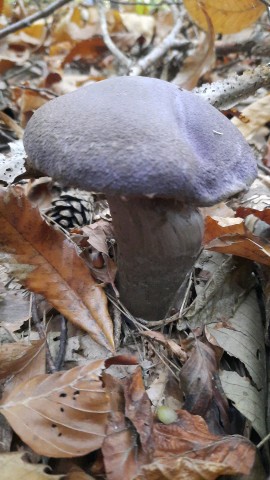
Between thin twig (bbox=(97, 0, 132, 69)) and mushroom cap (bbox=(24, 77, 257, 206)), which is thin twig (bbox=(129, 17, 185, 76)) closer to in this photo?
thin twig (bbox=(97, 0, 132, 69))

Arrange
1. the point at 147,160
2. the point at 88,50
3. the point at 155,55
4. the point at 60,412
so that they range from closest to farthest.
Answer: the point at 147,160 < the point at 60,412 < the point at 155,55 < the point at 88,50

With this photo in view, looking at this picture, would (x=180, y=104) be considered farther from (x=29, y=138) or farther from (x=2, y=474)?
(x=2, y=474)

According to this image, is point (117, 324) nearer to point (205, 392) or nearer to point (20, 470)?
point (205, 392)

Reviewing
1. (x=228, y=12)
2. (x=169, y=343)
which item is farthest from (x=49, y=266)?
(x=228, y=12)

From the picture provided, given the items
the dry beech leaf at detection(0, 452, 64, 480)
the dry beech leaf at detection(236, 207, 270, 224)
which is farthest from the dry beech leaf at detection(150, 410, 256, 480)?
the dry beech leaf at detection(236, 207, 270, 224)

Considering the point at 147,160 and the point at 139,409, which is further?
the point at 139,409

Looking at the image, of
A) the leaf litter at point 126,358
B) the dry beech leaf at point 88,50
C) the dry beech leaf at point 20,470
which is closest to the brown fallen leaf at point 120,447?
the leaf litter at point 126,358

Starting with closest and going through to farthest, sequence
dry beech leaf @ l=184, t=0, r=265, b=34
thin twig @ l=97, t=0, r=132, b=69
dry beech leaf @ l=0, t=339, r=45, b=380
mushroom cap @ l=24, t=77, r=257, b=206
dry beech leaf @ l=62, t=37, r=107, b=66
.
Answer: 1. mushroom cap @ l=24, t=77, r=257, b=206
2. dry beech leaf @ l=0, t=339, r=45, b=380
3. dry beech leaf @ l=184, t=0, r=265, b=34
4. thin twig @ l=97, t=0, r=132, b=69
5. dry beech leaf @ l=62, t=37, r=107, b=66
